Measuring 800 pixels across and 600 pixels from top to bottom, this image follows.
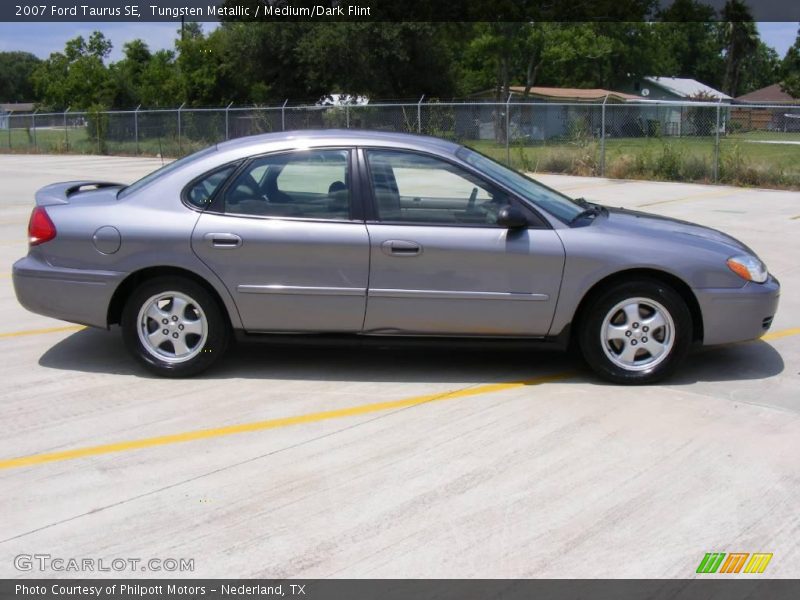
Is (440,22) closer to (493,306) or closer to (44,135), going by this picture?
(44,135)

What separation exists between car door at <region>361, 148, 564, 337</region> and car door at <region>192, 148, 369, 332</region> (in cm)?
14

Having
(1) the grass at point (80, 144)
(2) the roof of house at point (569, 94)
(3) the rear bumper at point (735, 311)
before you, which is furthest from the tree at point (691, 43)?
(3) the rear bumper at point (735, 311)

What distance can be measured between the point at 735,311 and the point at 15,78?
119m

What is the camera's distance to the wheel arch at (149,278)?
19.6 feet

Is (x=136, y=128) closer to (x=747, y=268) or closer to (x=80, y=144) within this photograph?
(x=80, y=144)

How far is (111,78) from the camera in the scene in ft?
200

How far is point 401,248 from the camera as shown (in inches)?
229

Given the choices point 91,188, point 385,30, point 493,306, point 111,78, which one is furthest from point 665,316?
point 111,78

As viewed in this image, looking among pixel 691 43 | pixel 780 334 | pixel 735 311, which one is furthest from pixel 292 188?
pixel 691 43

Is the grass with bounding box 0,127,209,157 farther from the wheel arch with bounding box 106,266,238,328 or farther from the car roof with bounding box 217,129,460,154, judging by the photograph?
the wheel arch with bounding box 106,266,238,328

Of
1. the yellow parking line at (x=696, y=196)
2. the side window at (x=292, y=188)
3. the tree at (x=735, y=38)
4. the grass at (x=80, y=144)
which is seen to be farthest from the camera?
the tree at (x=735, y=38)

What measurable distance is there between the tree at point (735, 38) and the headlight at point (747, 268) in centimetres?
9916

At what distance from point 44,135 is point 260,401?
4088 cm

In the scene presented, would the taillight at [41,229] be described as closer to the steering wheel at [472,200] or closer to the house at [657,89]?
the steering wheel at [472,200]
